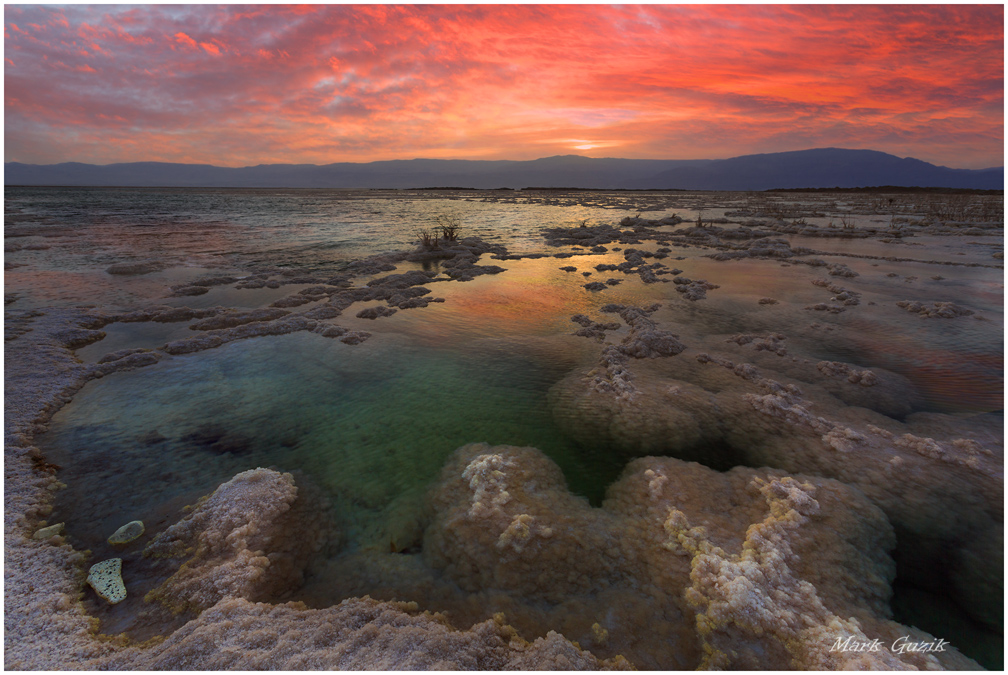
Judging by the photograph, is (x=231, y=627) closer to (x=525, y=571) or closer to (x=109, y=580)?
(x=109, y=580)

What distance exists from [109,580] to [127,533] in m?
0.67

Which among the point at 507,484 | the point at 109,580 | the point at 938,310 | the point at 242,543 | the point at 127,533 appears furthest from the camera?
the point at 938,310

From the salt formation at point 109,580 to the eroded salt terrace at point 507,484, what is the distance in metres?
0.07

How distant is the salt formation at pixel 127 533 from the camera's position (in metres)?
4.06

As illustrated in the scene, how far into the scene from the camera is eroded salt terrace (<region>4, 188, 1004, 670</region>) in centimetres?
318

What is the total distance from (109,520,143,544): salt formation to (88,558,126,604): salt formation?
0.28 metres

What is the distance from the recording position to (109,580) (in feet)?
11.8

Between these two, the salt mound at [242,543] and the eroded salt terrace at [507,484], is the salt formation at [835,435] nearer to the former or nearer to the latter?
the eroded salt terrace at [507,484]

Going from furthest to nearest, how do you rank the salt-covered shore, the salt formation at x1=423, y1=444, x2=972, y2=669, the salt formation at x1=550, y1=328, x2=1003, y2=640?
the salt formation at x1=550, y1=328, x2=1003, y2=640
the salt formation at x1=423, y1=444, x2=972, y2=669
the salt-covered shore

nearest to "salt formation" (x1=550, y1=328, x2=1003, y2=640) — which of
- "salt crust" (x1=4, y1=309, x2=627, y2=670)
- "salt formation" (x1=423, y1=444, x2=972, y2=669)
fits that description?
"salt formation" (x1=423, y1=444, x2=972, y2=669)

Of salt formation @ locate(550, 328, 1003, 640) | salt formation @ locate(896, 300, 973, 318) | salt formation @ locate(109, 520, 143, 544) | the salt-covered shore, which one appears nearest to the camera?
the salt-covered shore

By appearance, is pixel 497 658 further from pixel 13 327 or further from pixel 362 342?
pixel 13 327

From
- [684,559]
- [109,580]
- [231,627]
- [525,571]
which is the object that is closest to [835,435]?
[684,559]

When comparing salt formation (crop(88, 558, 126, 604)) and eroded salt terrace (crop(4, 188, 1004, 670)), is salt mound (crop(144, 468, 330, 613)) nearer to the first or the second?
eroded salt terrace (crop(4, 188, 1004, 670))
